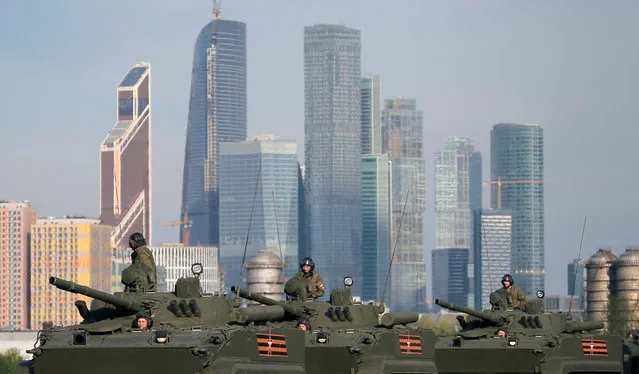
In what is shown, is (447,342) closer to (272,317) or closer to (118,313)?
(272,317)

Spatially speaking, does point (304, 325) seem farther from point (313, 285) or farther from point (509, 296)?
point (509, 296)

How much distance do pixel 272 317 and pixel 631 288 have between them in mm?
123169

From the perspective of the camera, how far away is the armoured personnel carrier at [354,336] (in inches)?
1490

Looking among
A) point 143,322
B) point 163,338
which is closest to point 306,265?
point 143,322

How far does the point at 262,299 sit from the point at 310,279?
455 centimetres

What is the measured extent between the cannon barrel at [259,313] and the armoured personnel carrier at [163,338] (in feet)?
0.09

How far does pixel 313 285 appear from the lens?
41312 mm

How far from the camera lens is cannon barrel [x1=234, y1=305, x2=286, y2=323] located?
34.9m

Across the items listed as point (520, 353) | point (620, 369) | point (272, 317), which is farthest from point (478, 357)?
point (272, 317)

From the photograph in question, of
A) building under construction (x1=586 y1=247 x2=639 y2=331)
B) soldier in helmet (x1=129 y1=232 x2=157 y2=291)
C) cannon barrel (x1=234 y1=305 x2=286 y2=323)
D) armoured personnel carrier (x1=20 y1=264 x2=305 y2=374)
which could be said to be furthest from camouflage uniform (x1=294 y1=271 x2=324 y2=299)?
building under construction (x1=586 y1=247 x2=639 y2=331)

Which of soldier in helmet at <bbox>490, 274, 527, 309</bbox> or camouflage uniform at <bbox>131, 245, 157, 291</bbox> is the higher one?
camouflage uniform at <bbox>131, 245, 157, 291</bbox>

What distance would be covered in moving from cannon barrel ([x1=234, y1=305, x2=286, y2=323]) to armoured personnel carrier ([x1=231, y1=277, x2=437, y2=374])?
0.27 meters

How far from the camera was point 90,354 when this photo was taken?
31562 millimetres

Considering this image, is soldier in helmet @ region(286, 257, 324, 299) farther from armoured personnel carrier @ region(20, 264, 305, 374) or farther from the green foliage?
the green foliage
